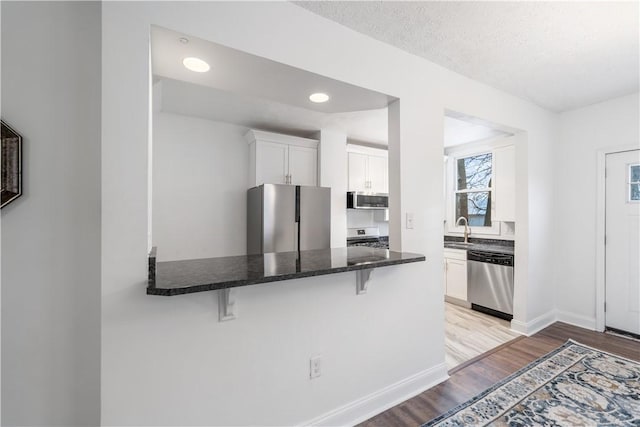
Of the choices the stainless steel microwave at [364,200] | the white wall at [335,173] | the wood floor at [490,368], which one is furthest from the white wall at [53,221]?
the stainless steel microwave at [364,200]

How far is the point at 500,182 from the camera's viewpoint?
4.04m

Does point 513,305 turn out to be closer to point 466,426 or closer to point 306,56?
point 466,426

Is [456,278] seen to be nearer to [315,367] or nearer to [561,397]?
[561,397]

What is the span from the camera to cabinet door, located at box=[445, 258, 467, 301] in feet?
12.9

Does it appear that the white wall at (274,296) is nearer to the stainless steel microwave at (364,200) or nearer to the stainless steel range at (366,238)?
the stainless steel microwave at (364,200)

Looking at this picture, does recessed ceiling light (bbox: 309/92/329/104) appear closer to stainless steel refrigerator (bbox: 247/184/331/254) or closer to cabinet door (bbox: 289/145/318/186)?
stainless steel refrigerator (bbox: 247/184/331/254)

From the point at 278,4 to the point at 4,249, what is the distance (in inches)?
68.0

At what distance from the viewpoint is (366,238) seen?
467cm

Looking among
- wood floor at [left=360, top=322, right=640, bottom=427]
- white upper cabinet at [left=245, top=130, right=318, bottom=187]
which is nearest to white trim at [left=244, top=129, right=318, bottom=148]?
white upper cabinet at [left=245, top=130, right=318, bottom=187]

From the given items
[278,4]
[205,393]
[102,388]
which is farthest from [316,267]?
[278,4]

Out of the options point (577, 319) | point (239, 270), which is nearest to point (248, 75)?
point (239, 270)

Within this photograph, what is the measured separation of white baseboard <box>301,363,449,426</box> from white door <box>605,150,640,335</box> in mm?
2395

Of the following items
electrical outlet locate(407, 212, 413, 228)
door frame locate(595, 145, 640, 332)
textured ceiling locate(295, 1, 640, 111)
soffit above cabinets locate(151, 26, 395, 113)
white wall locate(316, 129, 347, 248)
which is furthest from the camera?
white wall locate(316, 129, 347, 248)

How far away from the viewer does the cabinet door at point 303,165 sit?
145 inches
